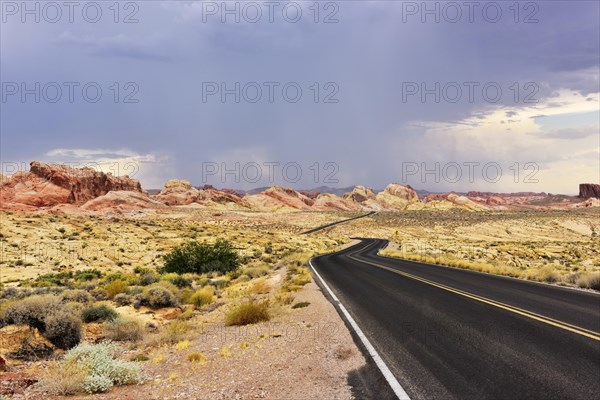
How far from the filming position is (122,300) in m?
16.9

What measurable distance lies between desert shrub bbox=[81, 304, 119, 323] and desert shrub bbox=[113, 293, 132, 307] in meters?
3.05

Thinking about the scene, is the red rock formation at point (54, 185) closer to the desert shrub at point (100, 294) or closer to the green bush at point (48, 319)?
the desert shrub at point (100, 294)

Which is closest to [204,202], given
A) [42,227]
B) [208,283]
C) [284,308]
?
[42,227]

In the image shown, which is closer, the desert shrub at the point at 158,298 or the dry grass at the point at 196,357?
the dry grass at the point at 196,357

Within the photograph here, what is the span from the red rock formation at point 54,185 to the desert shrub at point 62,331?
117712mm

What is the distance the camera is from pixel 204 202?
6004 inches

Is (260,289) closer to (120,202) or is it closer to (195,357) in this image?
(195,357)

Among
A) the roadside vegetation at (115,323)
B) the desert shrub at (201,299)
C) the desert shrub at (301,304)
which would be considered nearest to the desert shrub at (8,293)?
the roadside vegetation at (115,323)

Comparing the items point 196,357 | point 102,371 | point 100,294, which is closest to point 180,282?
point 100,294

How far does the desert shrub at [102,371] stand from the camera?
687 cm

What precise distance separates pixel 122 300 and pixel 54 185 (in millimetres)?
123181

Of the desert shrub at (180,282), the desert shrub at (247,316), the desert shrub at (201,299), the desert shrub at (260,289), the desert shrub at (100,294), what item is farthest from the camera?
the desert shrub at (180,282)

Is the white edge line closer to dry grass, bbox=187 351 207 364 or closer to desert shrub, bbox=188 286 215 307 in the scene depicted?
dry grass, bbox=187 351 207 364

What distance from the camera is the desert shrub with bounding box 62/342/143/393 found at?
6.87 meters
